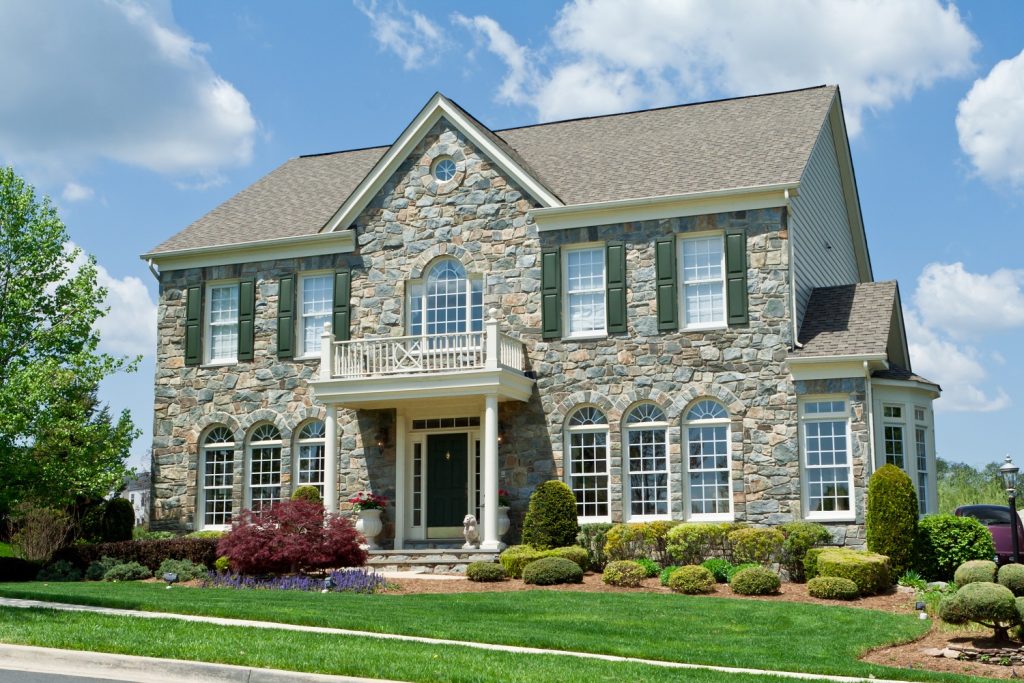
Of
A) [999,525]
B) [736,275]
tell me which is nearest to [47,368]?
[736,275]

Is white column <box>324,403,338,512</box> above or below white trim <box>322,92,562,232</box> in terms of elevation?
below

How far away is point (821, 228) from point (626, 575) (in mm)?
10327

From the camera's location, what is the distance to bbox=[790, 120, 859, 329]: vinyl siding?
22859 mm

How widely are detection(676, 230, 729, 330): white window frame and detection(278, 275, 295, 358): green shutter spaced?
8.92m

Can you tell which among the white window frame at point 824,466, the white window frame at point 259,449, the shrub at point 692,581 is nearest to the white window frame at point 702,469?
the white window frame at point 824,466

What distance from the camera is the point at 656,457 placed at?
22.4m

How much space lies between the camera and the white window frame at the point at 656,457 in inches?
874

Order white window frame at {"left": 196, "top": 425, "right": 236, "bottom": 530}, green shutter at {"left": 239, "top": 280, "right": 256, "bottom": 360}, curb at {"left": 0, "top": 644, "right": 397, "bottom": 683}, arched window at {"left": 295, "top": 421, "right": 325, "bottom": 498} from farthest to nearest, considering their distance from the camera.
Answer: green shutter at {"left": 239, "top": 280, "right": 256, "bottom": 360} → white window frame at {"left": 196, "top": 425, "right": 236, "bottom": 530} → arched window at {"left": 295, "top": 421, "right": 325, "bottom": 498} → curb at {"left": 0, "top": 644, "right": 397, "bottom": 683}

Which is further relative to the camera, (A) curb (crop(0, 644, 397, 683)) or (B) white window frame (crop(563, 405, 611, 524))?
(B) white window frame (crop(563, 405, 611, 524))

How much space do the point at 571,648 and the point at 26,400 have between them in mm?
13397

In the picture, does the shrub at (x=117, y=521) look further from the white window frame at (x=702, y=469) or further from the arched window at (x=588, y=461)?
the white window frame at (x=702, y=469)

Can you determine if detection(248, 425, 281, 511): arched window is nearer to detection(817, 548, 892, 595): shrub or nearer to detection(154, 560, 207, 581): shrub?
detection(154, 560, 207, 581): shrub

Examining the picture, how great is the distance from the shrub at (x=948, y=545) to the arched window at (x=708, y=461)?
367 centimetres

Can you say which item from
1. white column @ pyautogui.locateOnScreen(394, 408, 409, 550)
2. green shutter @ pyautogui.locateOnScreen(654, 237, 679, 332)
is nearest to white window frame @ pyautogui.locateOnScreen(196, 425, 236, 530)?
white column @ pyautogui.locateOnScreen(394, 408, 409, 550)
